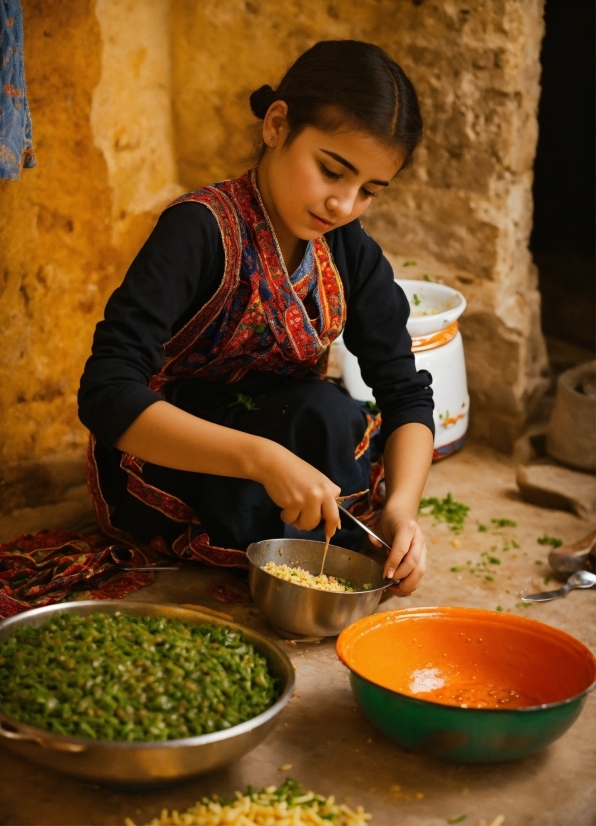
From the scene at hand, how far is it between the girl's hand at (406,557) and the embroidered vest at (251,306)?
57 centimetres

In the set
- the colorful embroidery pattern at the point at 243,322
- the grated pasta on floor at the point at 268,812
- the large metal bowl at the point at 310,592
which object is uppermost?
the colorful embroidery pattern at the point at 243,322

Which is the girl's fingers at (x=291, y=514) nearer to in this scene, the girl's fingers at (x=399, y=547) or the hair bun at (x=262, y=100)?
the girl's fingers at (x=399, y=547)

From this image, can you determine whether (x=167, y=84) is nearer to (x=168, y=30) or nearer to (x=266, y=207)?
(x=168, y=30)

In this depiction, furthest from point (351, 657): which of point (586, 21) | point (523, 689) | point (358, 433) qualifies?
point (586, 21)

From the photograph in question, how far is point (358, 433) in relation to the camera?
104 inches

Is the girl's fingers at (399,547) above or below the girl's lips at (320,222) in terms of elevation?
below

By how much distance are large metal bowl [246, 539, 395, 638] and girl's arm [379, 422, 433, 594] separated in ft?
0.21

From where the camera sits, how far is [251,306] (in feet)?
7.93

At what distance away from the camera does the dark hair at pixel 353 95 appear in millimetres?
2168

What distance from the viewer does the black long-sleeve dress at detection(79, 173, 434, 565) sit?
2244 mm

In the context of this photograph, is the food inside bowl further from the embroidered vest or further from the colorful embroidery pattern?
the embroidered vest

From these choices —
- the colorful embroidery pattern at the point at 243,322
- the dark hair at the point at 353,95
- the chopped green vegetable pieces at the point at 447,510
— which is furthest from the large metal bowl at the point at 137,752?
the chopped green vegetable pieces at the point at 447,510

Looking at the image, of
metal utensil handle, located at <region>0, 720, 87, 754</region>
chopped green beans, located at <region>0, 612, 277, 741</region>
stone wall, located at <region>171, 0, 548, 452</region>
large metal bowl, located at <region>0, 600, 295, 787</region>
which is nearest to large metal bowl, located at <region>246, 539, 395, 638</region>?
chopped green beans, located at <region>0, 612, 277, 741</region>

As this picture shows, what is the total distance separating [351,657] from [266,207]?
Result: 1115 mm
